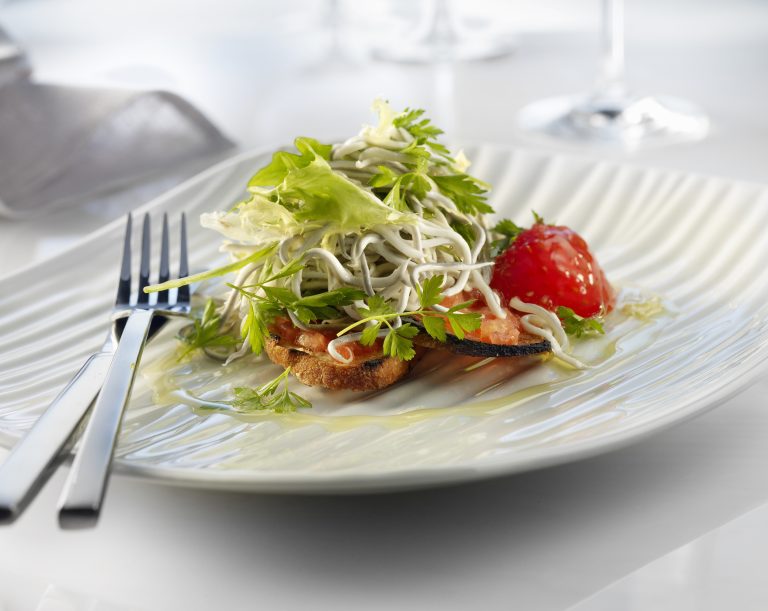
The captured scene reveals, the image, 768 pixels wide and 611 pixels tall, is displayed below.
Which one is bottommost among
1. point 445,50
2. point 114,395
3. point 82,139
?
point 114,395

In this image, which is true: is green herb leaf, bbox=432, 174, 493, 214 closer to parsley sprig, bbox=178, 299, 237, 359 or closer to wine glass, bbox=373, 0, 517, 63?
parsley sprig, bbox=178, 299, 237, 359

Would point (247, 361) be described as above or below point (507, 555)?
above

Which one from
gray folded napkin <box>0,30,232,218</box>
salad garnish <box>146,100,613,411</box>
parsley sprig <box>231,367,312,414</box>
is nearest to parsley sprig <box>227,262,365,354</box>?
salad garnish <box>146,100,613,411</box>

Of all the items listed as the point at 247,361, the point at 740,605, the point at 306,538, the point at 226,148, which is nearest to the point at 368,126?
the point at 247,361

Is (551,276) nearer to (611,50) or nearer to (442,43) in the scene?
(611,50)

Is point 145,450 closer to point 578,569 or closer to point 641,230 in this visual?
point 578,569

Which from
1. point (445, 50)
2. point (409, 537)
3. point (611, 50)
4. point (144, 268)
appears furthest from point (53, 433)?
point (445, 50)
